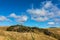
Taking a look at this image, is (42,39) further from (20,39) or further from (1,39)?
(1,39)

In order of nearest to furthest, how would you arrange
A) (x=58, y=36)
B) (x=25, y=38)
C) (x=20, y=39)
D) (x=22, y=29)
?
(x=20, y=39), (x=25, y=38), (x=22, y=29), (x=58, y=36)

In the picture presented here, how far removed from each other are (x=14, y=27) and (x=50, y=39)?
5.09 m

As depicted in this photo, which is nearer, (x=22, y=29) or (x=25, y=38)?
(x=25, y=38)

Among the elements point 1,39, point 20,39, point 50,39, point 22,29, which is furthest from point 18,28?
point 1,39

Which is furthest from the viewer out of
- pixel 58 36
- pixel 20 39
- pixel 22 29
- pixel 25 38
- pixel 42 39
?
pixel 58 36

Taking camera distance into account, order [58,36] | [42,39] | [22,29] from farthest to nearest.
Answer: [58,36]
[22,29]
[42,39]

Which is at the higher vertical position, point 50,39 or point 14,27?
point 14,27

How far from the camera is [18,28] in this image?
20.0 meters

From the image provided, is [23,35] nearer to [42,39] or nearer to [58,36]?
[42,39]

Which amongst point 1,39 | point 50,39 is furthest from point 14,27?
point 1,39

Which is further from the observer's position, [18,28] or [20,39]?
[18,28]

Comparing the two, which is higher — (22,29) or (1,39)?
(22,29)

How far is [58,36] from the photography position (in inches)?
841

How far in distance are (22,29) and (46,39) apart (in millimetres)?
3715
